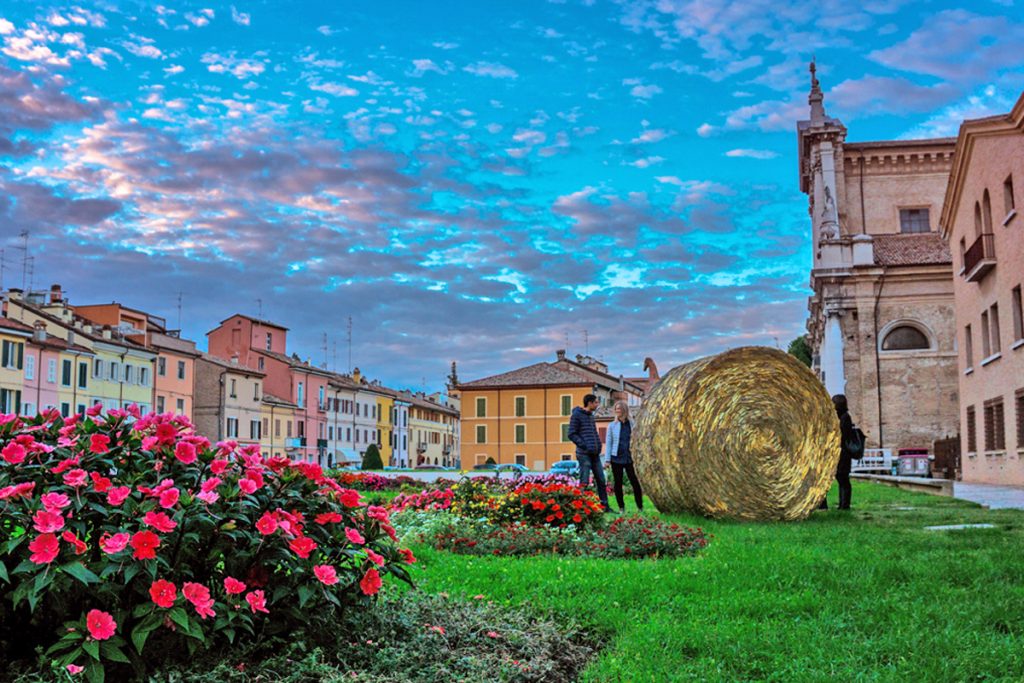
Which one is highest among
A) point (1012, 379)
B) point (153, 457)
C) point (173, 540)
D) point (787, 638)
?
point (1012, 379)

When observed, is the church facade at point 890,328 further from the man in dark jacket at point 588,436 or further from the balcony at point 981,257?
the man in dark jacket at point 588,436

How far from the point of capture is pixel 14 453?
4.59 meters

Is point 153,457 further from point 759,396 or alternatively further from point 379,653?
point 759,396

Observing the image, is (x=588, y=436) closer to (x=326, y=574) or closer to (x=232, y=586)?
(x=326, y=574)

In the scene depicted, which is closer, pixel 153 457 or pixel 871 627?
pixel 153 457

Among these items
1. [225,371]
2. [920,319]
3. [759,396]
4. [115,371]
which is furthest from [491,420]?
[759,396]

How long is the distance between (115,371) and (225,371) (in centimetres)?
1160

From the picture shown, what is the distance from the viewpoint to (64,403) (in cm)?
5809

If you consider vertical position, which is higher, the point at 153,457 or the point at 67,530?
the point at 153,457

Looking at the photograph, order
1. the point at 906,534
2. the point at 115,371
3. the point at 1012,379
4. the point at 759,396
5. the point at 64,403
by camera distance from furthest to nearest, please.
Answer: the point at 115,371
the point at 64,403
the point at 1012,379
the point at 759,396
the point at 906,534

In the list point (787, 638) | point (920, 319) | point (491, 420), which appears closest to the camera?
point (787, 638)

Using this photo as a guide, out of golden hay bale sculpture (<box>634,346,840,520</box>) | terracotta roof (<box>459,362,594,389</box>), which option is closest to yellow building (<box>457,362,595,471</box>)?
terracotta roof (<box>459,362,594,389</box>)

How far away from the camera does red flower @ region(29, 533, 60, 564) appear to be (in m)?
4.06

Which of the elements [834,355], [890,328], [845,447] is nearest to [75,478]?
[845,447]
